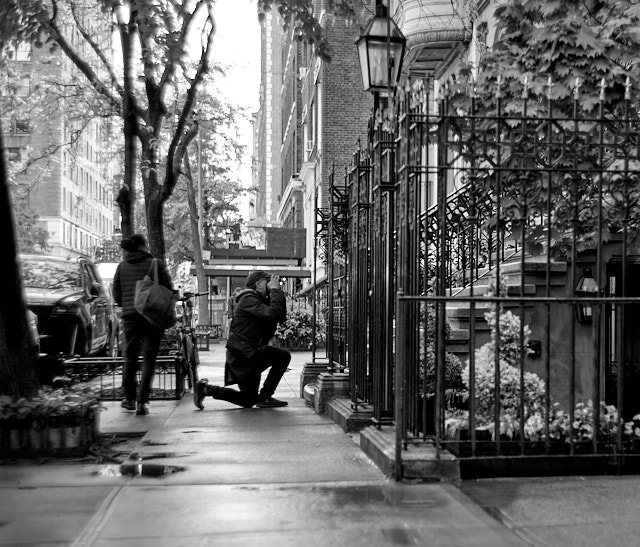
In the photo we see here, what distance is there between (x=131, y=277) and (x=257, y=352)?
1617mm

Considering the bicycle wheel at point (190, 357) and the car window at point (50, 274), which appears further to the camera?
the car window at point (50, 274)

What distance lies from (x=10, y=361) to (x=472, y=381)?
11.7ft

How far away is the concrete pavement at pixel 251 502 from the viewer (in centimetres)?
445

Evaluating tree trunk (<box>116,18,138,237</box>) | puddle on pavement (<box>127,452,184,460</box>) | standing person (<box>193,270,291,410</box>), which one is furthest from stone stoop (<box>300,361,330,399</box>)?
puddle on pavement (<box>127,452,184,460</box>)

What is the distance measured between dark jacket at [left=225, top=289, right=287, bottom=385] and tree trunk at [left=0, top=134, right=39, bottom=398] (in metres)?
3.01

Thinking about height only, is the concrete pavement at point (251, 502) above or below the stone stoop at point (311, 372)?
below

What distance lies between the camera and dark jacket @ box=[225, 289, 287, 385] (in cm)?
953

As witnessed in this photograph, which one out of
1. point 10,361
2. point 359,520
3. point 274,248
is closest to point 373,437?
point 359,520

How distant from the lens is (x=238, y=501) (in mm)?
5188

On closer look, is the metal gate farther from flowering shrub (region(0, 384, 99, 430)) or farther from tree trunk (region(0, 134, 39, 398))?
tree trunk (region(0, 134, 39, 398))

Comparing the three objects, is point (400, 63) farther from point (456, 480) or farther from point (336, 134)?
point (336, 134)

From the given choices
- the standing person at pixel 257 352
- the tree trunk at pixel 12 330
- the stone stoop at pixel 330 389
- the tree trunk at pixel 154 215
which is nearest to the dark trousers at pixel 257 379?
the standing person at pixel 257 352

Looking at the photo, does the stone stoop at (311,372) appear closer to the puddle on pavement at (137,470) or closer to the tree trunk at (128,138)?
the tree trunk at (128,138)

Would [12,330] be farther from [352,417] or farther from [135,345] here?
[352,417]
